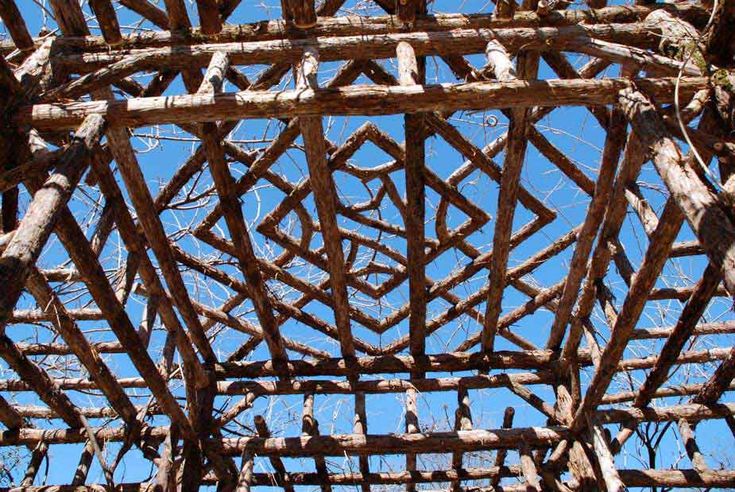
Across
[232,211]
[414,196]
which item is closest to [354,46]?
[414,196]

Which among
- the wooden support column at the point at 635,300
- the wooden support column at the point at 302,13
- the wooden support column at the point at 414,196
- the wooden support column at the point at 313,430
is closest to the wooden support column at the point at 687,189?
the wooden support column at the point at 635,300

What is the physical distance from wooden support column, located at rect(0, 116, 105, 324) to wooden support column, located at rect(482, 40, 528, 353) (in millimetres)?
2519

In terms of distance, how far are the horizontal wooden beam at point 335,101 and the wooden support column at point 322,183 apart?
0.17m

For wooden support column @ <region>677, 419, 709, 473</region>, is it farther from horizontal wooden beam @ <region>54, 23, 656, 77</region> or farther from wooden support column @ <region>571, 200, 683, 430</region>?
horizontal wooden beam @ <region>54, 23, 656, 77</region>

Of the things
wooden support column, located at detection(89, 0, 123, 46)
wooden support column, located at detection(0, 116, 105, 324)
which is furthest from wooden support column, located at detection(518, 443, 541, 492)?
wooden support column, located at detection(89, 0, 123, 46)

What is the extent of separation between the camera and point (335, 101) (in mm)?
3877

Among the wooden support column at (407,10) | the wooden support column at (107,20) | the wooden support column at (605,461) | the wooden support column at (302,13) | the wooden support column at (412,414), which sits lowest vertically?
the wooden support column at (605,461)

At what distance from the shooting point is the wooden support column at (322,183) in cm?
416

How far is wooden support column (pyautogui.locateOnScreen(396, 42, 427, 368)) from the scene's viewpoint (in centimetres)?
430

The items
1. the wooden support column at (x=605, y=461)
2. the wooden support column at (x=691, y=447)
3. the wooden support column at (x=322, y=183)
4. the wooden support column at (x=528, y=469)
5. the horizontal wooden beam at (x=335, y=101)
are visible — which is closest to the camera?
the horizontal wooden beam at (x=335, y=101)

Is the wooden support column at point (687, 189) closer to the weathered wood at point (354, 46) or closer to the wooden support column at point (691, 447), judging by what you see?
the weathered wood at point (354, 46)

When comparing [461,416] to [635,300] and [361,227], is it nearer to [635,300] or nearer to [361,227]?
[361,227]

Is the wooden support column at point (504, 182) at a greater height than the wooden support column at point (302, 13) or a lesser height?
lesser

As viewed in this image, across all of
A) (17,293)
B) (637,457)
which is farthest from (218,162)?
(637,457)
